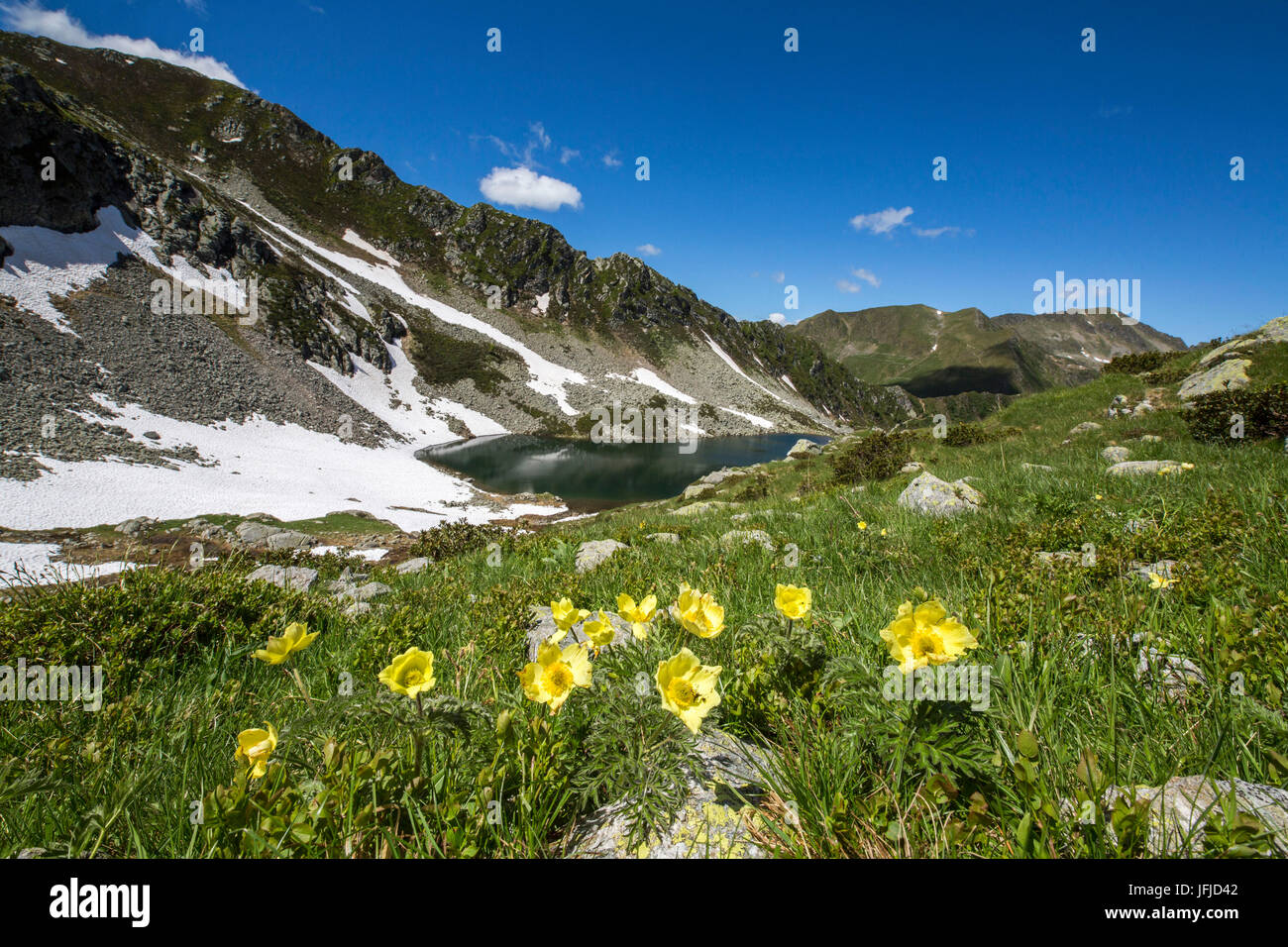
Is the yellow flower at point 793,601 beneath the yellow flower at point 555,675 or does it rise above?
above

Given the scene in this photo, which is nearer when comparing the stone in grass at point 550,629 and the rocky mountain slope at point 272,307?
the stone in grass at point 550,629

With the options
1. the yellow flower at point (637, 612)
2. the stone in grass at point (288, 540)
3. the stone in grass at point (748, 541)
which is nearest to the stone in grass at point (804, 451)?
the stone in grass at point (748, 541)

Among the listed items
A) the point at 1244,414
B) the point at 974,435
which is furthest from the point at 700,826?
the point at 974,435

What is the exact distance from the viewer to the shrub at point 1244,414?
8008 mm

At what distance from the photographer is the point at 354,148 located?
12112 cm

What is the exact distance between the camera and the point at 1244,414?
331 inches

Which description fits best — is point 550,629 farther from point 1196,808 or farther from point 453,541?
point 453,541

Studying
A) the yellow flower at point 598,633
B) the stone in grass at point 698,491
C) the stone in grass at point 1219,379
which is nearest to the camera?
the yellow flower at point 598,633

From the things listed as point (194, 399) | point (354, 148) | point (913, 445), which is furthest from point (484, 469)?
point (354, 148)

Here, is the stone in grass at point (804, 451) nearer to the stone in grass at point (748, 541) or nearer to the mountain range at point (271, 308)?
the stone in grass at point (748, 541)

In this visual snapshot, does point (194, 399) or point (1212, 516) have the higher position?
point (194, 399)

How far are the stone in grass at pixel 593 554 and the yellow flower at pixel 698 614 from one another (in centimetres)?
405
